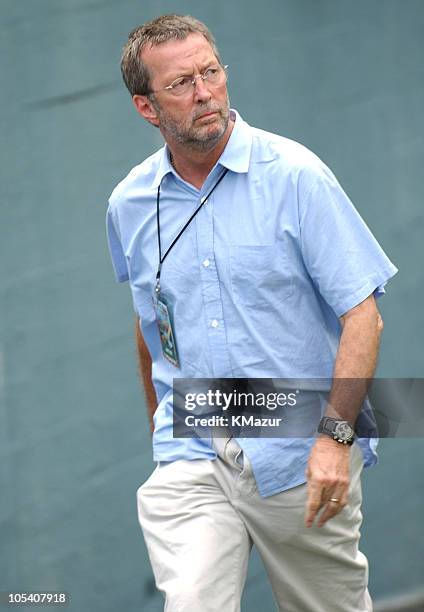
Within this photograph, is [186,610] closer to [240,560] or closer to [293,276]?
[240,560]

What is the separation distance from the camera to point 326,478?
3777mm

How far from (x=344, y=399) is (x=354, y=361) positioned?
0.12m

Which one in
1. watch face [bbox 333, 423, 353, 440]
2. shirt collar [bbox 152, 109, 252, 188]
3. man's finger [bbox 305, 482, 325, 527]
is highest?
shirt collar [bbox 152, 109, 252, 188]

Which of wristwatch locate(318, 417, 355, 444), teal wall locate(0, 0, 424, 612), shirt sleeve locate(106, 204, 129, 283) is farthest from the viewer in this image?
teal wall locate(0, 0, 424, 612)

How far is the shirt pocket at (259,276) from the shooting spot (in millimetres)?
4004

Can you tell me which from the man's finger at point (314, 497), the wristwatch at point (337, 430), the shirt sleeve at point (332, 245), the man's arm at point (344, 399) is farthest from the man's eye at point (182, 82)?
the man's finger at point (314, 497)

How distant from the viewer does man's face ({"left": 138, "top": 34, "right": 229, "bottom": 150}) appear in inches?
160

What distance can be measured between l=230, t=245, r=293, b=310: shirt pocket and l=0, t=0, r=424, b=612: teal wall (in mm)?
1126

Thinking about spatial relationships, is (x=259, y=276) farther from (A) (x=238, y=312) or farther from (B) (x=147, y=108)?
(B) (x=147, y=108)

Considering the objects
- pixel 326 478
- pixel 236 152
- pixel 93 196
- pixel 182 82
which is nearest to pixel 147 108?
pixel 182 82

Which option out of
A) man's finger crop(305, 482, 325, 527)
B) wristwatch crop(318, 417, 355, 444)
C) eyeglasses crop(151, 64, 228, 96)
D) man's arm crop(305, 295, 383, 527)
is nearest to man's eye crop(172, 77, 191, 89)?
eyeglasses crop(151, 64, 228, 96)

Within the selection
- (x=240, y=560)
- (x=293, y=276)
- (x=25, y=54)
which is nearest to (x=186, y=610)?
(x=240, y=560)

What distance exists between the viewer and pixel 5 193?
4.86 metres

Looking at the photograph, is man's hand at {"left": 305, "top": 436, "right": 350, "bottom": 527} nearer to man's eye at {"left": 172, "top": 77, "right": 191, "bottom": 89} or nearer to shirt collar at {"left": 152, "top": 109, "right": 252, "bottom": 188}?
shirt collar at {"left": 152, "top": 109, "right": 252, "bottom": 188}
